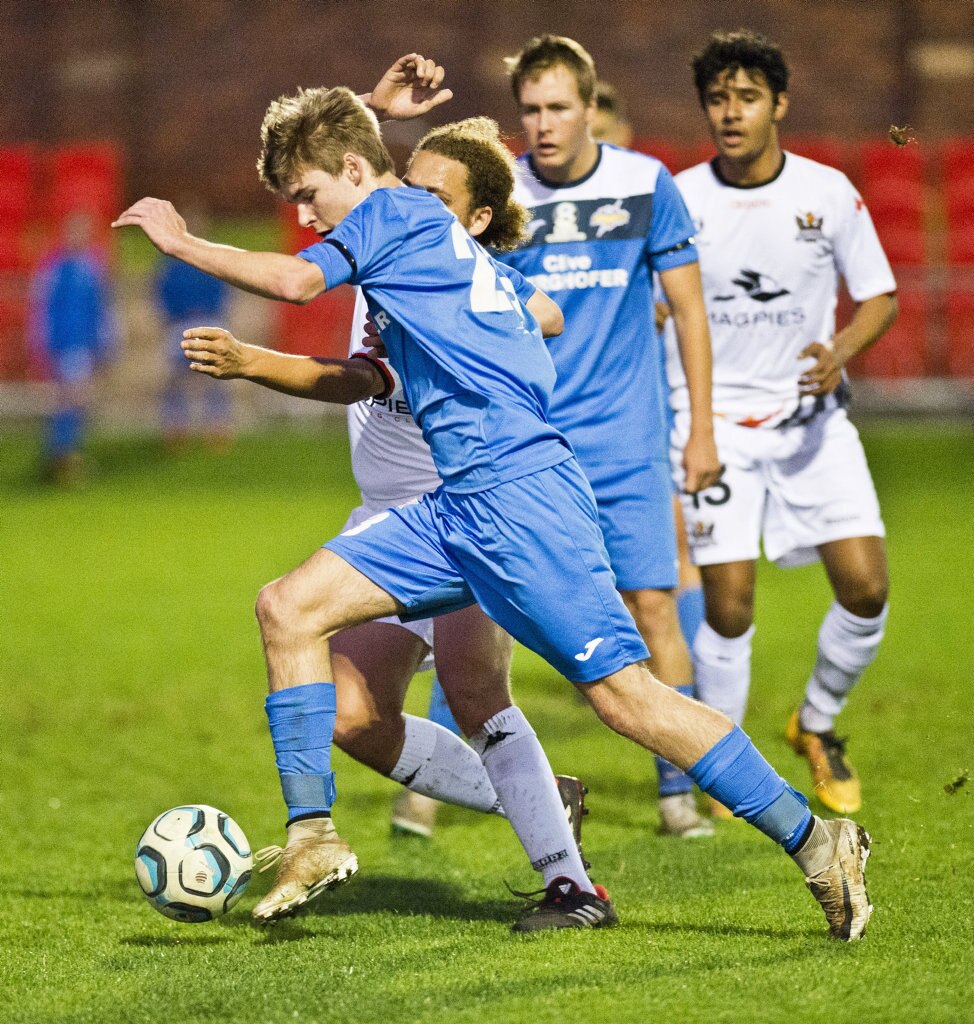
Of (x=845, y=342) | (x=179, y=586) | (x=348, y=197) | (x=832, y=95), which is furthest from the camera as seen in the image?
(x=832, y=95)

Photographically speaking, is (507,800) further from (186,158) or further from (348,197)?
(186,158)

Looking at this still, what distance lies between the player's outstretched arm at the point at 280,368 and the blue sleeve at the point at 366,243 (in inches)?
10.9

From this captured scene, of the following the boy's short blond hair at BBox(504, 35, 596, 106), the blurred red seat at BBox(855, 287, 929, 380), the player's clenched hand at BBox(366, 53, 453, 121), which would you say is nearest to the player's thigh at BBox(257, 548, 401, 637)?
the player's clenched hand at BBox(366, 53, 453, 121)

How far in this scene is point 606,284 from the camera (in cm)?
593

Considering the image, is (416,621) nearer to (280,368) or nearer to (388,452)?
(388,452)

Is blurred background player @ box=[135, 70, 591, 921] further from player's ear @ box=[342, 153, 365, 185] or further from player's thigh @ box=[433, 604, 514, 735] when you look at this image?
player's ear @ box=[342, 153, 365, 185]

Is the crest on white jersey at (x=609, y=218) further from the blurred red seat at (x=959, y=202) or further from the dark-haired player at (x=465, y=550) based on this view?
the blurred red seat at (x=959, y=202)

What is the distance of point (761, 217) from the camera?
645 cm

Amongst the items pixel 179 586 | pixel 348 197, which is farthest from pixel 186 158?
pixel 348 197

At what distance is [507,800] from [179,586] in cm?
774

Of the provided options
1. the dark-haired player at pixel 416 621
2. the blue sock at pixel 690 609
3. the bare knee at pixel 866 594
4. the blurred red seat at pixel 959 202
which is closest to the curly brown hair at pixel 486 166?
the dark-haired player at pixel 416 621

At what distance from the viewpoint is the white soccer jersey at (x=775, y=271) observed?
6.42 m

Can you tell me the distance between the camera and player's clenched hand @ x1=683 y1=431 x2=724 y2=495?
5.86 meters

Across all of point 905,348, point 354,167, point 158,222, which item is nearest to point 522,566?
point 354,167
